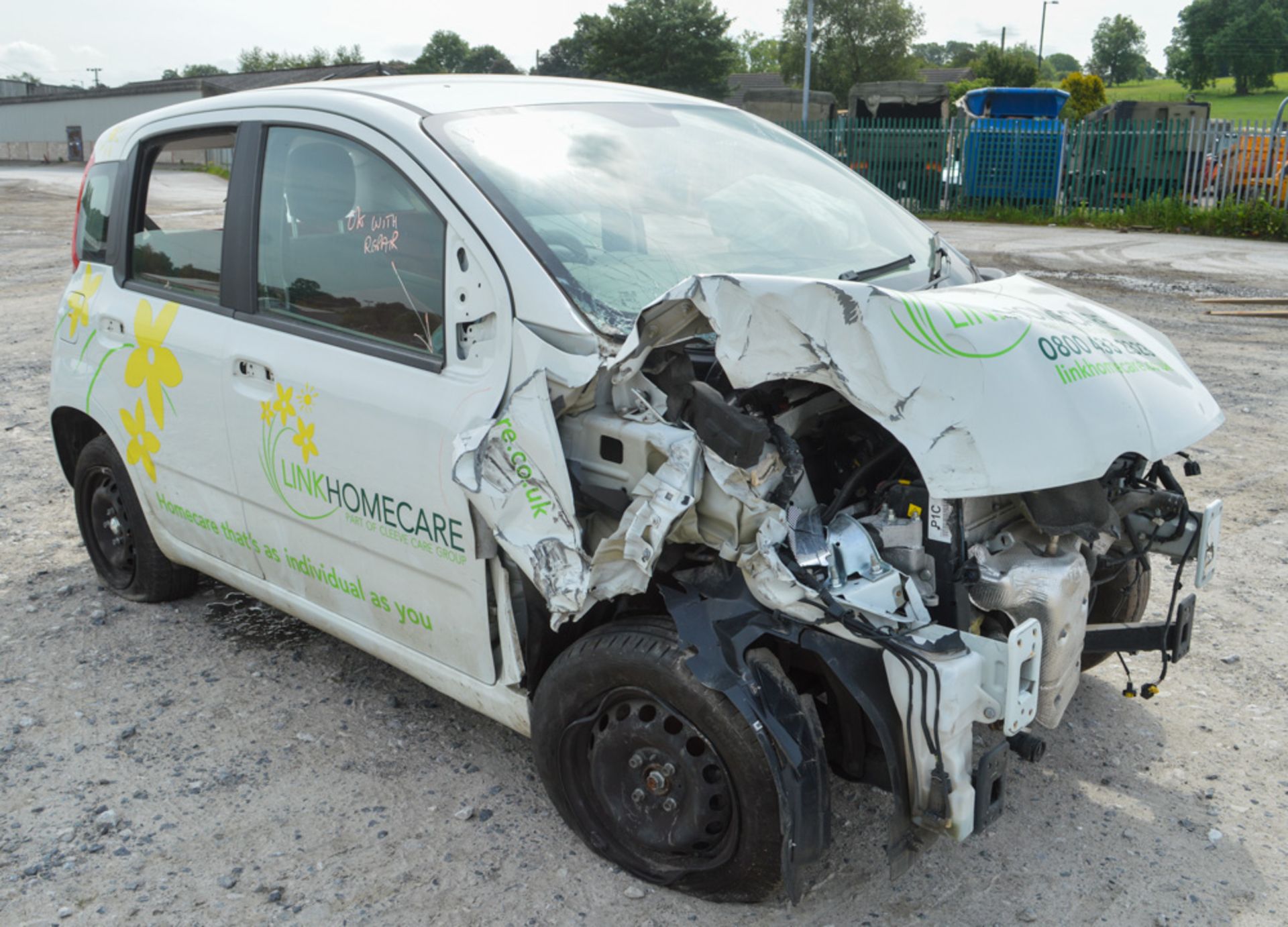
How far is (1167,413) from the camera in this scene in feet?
9.15

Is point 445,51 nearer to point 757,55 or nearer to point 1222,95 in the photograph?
point 757,55

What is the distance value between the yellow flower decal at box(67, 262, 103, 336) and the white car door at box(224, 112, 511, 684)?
102 centimetres

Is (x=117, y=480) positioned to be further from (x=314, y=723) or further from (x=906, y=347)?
(x=906, y=347)

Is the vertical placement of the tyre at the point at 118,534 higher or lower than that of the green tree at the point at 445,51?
lower

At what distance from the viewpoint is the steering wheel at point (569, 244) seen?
2920mm

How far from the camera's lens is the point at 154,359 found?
3.85 m

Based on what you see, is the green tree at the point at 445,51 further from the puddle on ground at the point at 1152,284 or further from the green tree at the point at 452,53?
the puddle on ground at the point at 1152,284

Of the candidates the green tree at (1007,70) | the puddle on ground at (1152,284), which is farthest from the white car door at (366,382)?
the green tree at (1007,70)

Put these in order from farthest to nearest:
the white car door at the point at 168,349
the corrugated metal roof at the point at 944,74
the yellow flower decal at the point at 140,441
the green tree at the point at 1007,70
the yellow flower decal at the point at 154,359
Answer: the corrugated metal roof at the point at 944,74 → the green tree at the point at 1007,70 → the yellow flower decal at the point at 140,441 → the yellow flower decal at the point at 154,359 → the white car door at the point at 168,349

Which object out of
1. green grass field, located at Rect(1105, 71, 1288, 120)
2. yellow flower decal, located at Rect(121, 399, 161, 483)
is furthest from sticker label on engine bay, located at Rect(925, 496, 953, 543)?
green grass field, located at Rect(1105, 71, 1288, 120)

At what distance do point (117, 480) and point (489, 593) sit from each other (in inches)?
83.4

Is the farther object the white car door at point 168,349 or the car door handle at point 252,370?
the white car door at point 168,349

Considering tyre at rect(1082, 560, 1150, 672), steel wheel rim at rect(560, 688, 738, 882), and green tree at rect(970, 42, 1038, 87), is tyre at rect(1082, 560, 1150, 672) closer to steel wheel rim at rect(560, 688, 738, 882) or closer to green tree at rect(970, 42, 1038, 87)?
steel wheel rim at rect(560, 688, 738, 882)

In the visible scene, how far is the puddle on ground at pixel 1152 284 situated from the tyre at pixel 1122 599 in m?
9.20
